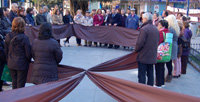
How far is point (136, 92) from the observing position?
2.99m

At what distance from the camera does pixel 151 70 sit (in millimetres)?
5801

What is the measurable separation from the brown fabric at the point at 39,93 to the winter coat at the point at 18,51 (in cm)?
150

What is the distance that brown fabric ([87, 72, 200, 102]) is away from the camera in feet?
8.99

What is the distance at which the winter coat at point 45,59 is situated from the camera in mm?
4133

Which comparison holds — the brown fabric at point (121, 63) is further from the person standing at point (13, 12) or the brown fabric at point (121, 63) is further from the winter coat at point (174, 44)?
the person standing at point (13, 12)

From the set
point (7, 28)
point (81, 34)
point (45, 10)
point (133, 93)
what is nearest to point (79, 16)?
point (81, 34)

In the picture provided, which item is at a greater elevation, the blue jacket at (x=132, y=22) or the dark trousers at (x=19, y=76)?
the blue jacket at (x=132, y=22)

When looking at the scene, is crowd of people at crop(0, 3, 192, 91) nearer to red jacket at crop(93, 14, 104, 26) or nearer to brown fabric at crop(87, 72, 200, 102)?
brown fabric at crop(87, 72, 200, 102)

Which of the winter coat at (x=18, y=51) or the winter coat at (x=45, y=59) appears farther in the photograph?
the winter coat at (x=18, y=51)

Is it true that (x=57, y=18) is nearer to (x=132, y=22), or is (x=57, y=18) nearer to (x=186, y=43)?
(x=132, y=22)

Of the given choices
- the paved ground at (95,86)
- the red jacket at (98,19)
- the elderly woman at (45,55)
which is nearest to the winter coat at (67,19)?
the red jacket at (98,19)

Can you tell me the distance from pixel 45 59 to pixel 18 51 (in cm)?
69

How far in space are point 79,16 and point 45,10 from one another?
6.23 feet

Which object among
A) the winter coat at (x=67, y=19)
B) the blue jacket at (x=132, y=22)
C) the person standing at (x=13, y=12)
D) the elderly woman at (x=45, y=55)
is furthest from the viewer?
the winter coat at (x=67, y=19)
